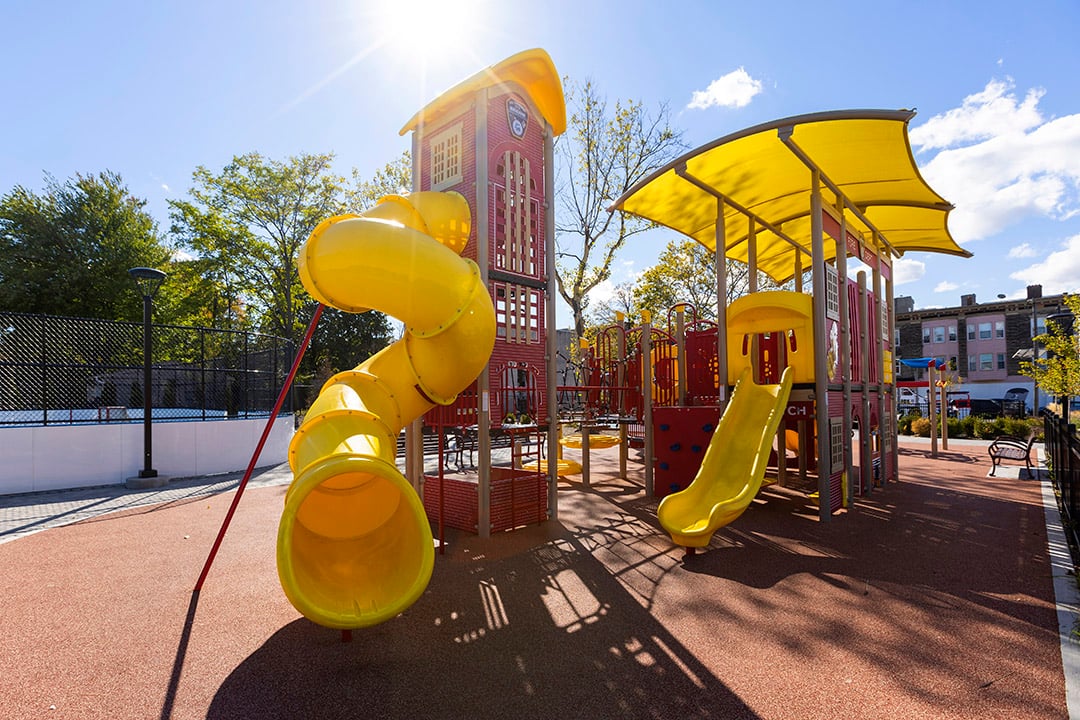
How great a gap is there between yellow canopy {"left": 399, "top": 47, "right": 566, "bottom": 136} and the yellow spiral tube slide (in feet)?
11.1

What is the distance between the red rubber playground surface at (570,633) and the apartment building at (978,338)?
1759 inches

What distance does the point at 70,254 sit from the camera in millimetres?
27797

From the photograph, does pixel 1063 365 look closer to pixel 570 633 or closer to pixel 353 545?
pixel 570 633

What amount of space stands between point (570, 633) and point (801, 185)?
8337mm

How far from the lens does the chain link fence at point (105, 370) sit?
11.2 m

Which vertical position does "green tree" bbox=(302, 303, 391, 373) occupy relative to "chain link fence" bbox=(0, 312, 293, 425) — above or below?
above

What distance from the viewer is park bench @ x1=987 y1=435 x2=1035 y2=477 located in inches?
474

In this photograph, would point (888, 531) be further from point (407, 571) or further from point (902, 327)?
point (902, 327)

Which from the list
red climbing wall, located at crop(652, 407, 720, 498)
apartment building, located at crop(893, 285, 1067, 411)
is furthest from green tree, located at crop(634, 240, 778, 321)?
apartment building, located at crop(893, 285, 1067, 411)

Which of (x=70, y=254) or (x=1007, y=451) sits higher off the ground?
(x=70, y=254)

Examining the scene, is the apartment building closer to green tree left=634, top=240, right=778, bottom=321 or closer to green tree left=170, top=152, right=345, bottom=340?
green tree left=634, top=240, right=778, bottom=321

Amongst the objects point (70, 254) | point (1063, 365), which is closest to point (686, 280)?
point (1063, 365)

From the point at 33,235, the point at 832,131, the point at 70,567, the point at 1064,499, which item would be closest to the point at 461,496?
the point at 70,567

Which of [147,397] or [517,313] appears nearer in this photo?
[517,313]
